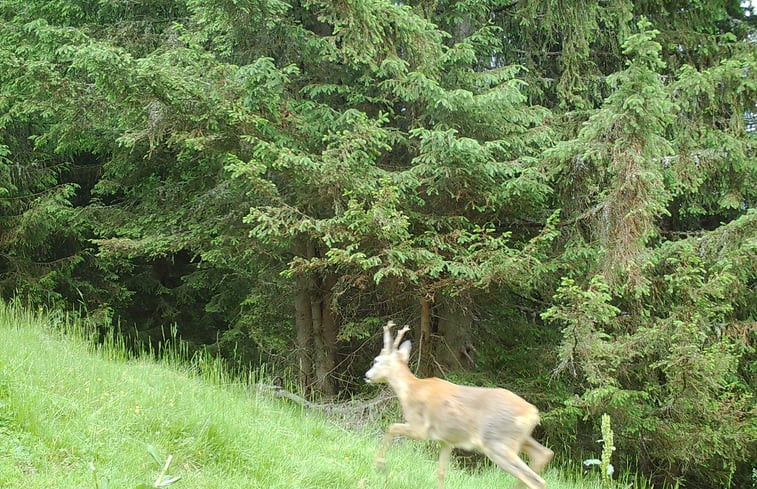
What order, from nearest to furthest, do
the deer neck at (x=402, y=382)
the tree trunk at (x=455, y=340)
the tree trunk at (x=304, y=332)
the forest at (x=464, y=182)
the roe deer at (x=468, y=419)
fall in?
the roe deer at (x=468, y=419)
the deer neck at (x=402, y=382)
the forest at (x=464, y=182)
the tree trunk at (x=455, y=340)
the tree trunk at (x=304, y=332)

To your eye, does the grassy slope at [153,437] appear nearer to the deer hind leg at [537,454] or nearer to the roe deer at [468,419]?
the roe deer at [468,419]

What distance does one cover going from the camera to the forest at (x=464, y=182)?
688 cm

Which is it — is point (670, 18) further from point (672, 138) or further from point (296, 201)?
point (296, 201)

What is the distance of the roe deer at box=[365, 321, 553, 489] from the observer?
367cm

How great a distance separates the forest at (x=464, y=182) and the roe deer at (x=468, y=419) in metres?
2.88

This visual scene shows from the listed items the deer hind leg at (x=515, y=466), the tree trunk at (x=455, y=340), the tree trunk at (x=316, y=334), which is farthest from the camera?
the tree trunk at (x=316, y=334)

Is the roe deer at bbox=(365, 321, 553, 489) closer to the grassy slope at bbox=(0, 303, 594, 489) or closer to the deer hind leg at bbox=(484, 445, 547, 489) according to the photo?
the deer hind leg at bbox=(484, 445, 547, 489)

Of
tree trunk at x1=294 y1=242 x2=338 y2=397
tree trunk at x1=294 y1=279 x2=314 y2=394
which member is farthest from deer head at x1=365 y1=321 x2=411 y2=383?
tree trunk at x1=294 y1=279 x2=314 y2=394

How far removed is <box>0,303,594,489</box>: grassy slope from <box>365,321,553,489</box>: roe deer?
2.38ft

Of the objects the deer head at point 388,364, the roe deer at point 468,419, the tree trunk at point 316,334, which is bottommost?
the tree trunk at point 316,334

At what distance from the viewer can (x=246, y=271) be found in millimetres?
11289

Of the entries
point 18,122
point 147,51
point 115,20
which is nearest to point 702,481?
point 147,51

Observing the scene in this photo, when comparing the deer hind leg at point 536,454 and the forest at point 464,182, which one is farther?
the forest at point 464,182

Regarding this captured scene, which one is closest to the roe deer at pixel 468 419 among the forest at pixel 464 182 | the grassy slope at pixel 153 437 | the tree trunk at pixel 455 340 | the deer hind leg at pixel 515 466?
the deer hind leg at pixel 515 466
